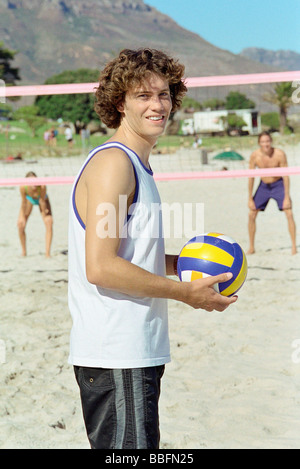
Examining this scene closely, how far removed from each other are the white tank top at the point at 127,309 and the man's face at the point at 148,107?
106mm

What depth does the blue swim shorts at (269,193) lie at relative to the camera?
6934 millimetres

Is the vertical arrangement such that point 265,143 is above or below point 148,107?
above

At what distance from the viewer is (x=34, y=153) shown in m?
25.0

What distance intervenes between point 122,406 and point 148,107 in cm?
77

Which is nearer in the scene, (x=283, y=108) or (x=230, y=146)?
(x=230, y=146)

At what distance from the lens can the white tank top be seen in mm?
1581

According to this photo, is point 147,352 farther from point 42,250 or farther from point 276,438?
point 42,250

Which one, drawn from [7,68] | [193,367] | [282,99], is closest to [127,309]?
[193,367]

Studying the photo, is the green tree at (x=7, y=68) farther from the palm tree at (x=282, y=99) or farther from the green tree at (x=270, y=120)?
the palm tree at (x=282, y=99)

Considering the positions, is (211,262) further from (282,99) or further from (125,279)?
(282,99)

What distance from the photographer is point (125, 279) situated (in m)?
1.51

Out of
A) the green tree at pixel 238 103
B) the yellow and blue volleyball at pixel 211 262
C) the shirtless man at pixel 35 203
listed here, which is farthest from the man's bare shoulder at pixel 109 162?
the green tree at pixel 238 103

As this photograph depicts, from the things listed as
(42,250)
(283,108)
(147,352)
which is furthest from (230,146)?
(147,352)

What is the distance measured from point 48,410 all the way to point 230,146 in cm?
2413
